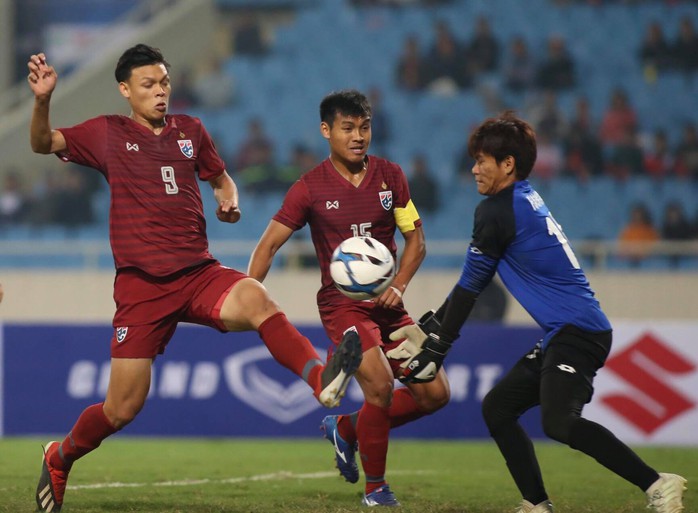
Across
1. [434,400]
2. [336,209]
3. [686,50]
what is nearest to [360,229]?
[336,209]

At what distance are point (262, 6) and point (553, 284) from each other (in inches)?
661

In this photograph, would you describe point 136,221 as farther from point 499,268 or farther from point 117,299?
point 499,268


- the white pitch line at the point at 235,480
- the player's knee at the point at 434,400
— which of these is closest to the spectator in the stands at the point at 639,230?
the white pitch line at the point at 235,480

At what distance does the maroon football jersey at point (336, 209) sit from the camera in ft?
22.6

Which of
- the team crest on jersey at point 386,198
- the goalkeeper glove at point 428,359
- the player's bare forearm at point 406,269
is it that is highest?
the team crest on jersey at point 386,198

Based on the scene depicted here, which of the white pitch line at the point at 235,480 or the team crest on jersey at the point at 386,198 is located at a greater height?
the team crest on jersey at the point at 386,198

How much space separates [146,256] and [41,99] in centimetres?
97

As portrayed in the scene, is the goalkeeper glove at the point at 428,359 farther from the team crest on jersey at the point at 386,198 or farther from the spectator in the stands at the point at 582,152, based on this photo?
the spectator in the stands at the point at 582,152

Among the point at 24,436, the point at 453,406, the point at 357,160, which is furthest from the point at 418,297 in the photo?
the point at 357,160

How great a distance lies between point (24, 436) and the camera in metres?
11.1

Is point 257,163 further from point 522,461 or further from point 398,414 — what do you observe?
point 522,461

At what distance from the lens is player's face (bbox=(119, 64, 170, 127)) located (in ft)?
20.5

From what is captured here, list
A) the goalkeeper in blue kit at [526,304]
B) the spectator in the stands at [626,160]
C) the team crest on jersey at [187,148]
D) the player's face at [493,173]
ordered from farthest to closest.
Result: the spectator in the stands at [626,160], the team crest on jersey at [187,148], the player's face at [493,173], the goalkeeper in blue kit at [526,304]

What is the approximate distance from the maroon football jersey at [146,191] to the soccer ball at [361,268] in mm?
731
